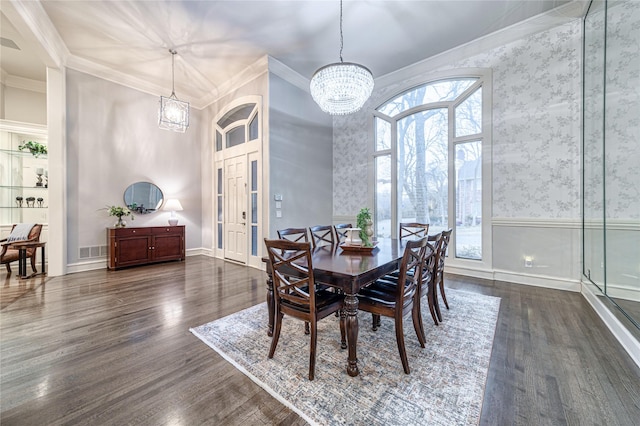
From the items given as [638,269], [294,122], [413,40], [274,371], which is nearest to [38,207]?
[294,122]

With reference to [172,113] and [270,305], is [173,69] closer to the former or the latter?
[172,113]

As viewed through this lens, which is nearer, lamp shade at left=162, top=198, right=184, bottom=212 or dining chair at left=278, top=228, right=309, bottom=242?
dining chair at left=278, top=228, right=309, bottom=242

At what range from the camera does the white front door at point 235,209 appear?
5.05 metres

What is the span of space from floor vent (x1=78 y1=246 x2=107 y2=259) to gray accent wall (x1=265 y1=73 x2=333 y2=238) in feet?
10.8

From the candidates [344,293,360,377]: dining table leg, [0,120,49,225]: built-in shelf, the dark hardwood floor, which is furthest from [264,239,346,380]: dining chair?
[0,120,49,225]: built-in shelf

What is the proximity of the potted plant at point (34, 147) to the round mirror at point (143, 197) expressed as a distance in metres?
1.63

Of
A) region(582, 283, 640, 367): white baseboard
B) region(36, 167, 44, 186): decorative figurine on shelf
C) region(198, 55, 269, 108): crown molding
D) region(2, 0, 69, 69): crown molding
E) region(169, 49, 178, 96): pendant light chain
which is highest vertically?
region(169, 49, 178, 96): pendant light chain

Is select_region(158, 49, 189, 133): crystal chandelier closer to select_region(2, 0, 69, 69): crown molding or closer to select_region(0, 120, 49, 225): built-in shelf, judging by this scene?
select_region(2, 0, 69, 69): crown molding

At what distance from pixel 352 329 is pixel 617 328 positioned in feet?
7.98

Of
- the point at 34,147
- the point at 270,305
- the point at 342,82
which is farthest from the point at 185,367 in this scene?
the point at 34,147

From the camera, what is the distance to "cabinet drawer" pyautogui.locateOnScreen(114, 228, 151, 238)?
4609mm

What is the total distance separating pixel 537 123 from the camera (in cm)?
355

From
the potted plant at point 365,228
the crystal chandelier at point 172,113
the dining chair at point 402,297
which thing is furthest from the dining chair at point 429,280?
the crystal chandelier at point 172,113

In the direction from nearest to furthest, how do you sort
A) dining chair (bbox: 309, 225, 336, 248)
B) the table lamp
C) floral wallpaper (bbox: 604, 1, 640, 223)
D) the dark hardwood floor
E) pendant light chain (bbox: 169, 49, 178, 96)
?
1. the dark hardwood floor
2. floral wallpaper (bbox: 604, 1, 640, 223)
3. dining chair (bbox: 309, 225, 336, 248)
4. pendant light chain (bbox: 169, 49, 178, 96)
5. the table lamp
